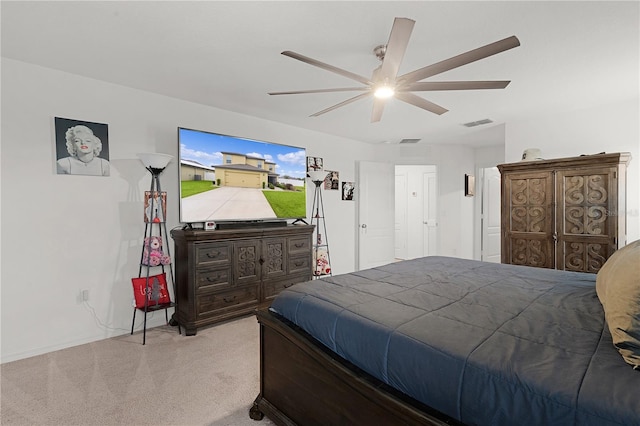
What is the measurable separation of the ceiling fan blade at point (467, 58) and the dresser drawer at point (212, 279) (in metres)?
2.48

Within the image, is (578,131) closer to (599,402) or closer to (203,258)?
(599,402)

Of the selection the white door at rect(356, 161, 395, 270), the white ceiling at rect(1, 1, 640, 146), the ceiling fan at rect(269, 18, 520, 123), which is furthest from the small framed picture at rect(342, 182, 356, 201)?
the ceiling fan at rect(269, 18, 520, 123)

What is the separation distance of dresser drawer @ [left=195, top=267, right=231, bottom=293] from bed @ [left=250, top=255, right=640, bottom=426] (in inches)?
59.2

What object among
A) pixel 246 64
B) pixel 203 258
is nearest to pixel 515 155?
pixel 246 64

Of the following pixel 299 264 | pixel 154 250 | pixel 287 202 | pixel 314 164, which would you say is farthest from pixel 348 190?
pixel 154 250

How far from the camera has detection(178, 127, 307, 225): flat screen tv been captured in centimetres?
341

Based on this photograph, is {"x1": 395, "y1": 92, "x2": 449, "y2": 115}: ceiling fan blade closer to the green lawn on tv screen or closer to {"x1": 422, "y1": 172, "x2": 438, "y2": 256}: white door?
the green lawn on tv screen

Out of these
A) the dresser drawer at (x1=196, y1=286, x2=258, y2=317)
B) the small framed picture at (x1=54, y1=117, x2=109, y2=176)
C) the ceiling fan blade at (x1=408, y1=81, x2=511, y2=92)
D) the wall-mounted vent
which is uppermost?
the wall-mounted vent

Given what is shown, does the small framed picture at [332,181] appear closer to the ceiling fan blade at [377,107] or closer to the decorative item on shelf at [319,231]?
the decorative item on shelf at [319,231]

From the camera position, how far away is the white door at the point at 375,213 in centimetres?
560

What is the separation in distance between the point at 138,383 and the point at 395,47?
279 centimetres

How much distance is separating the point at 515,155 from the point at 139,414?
5.03 metres

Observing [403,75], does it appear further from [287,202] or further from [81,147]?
[81,147]

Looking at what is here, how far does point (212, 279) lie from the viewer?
3268 millimetres
